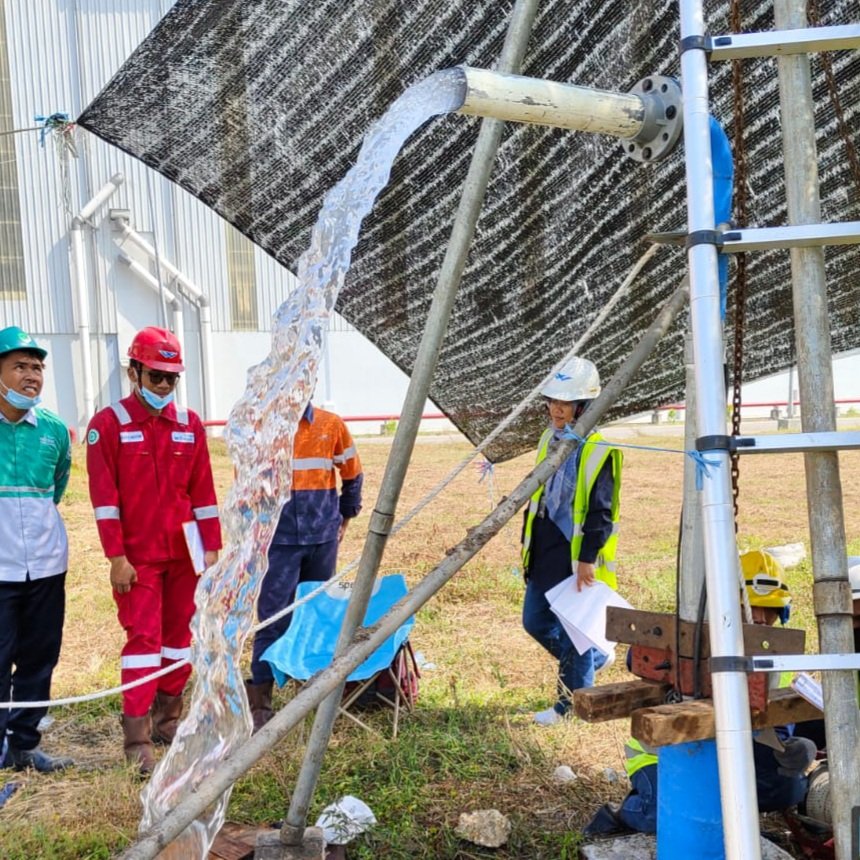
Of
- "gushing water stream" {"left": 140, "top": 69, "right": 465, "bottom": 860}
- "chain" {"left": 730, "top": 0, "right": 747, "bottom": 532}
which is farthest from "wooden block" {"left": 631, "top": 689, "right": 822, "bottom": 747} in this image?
"gushing water stream" {"left": 140, "top": 69, "right": 465, "bottom": 860}

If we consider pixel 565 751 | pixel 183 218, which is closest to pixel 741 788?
pixel 565 751

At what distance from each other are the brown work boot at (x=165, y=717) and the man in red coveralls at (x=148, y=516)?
2 centimetres

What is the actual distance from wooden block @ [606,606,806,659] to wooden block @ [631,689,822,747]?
5.4 inches

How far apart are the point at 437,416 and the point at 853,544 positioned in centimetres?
1509

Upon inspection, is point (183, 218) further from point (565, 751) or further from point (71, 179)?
point (565, 751)

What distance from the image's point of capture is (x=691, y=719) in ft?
7.08

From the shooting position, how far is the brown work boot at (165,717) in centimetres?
449

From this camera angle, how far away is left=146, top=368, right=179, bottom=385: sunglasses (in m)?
4.23

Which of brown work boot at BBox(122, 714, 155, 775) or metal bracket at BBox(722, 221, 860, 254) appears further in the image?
brown work boot at BBox(122, 714, 155, 775)

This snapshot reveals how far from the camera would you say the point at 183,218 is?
830 inches

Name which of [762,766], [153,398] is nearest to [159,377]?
[153,398]

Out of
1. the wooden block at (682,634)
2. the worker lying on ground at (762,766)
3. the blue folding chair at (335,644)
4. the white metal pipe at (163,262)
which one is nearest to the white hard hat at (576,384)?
the blue folding chair at (335,644)

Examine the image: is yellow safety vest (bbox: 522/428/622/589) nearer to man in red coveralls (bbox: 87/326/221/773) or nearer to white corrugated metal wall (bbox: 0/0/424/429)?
man in red coveralls (bbox: 87/326/221/773)

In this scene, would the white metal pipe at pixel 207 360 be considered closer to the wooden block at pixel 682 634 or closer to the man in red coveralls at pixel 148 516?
the man in red coveralls at pixel 148 516
